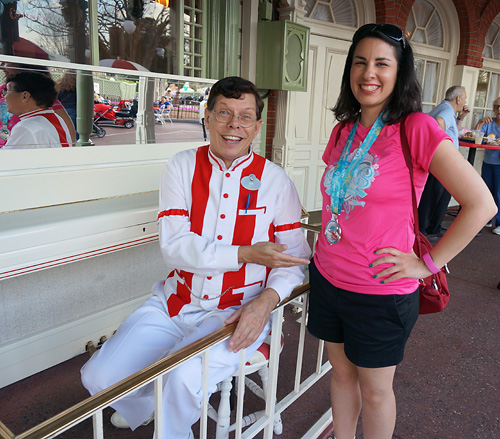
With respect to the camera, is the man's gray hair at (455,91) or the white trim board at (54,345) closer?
the white trim board at (54,345)

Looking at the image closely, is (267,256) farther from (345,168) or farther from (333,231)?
(345,168)

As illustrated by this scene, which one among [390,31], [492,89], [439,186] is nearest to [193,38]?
[390,31]

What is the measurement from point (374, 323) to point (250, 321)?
0.41 metres

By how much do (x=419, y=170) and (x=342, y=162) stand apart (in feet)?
0.82

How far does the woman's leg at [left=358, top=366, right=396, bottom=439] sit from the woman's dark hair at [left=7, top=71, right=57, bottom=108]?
6.38 ft

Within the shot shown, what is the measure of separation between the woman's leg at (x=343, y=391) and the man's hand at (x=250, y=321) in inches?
12.3

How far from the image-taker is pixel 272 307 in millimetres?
1525

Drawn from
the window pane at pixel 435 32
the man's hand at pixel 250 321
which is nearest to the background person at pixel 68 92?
the man's hand at pixel 250 321

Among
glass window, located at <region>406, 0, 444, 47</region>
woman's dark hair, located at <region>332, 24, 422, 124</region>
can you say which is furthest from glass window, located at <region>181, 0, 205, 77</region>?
glass window, located at <region>406, 0, 444, 47</region>

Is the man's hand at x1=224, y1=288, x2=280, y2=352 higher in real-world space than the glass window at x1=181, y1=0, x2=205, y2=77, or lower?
lower

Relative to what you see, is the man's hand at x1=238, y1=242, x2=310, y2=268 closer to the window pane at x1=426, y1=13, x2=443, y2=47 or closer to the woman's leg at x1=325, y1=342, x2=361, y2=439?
the woman's leg at x1=325, y1=342, x2=361, y2=439

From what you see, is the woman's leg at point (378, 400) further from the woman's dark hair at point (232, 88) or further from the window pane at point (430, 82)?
the window pane at point (430, 82)

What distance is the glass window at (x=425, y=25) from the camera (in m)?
5.82

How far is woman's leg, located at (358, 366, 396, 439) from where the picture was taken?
4.73 ft
